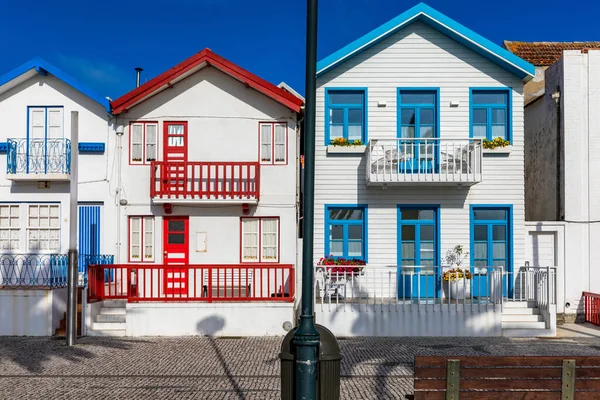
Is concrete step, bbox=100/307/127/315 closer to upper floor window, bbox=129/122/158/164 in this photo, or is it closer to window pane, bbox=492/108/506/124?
upper floor window, bbox=129/122/158/164

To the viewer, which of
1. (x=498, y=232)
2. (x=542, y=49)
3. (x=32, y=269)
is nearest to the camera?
(x=32, y=269)

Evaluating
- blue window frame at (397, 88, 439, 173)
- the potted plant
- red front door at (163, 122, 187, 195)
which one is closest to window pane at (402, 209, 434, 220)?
the potted plant

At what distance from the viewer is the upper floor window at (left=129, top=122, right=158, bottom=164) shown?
17391mm

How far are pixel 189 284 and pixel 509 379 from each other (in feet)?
36.7

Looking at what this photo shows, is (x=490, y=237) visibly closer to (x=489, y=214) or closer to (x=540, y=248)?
(x=489, y=214)

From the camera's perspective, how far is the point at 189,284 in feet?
54.7

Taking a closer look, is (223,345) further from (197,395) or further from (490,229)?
(490,229)

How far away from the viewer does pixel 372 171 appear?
55.6 feet

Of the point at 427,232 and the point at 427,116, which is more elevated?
the point at 427,116

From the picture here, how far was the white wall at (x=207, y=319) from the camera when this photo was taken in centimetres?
1521

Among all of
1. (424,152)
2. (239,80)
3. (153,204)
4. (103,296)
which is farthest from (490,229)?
(103,296)

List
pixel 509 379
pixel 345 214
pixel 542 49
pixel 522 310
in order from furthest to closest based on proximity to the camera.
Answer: pixel 542 49 → pixel 345 214 → pixel 522 310 → pixel 509 379

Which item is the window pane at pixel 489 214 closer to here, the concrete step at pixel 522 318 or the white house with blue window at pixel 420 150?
the white house with blue window at pixel 420 150

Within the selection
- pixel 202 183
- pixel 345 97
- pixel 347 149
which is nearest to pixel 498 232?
pixel 347 149
